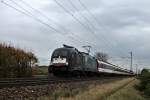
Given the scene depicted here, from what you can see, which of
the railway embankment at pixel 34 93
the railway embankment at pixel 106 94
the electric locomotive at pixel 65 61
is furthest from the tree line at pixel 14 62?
the railway embankment at pixel 34 93

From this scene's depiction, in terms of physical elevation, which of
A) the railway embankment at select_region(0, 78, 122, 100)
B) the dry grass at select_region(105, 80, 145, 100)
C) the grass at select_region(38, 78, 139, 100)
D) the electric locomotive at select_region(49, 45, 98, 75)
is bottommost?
the dry grass at select_region(105, 80, 145, 100)

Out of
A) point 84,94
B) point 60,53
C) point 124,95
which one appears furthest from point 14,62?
point 84,94

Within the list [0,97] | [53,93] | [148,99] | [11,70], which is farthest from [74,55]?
[0,97]

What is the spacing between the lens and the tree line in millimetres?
37388

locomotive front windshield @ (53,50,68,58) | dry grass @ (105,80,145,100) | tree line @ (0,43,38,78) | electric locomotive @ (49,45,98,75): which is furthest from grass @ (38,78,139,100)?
tree line @ (0,43,38,78)

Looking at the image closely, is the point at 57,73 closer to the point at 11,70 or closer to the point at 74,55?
the point at 74,55

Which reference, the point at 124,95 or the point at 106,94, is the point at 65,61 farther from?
the point at 106,94

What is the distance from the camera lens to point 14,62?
39469 mm

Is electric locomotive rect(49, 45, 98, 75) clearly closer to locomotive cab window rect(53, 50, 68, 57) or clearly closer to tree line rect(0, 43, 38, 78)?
locomotive cab window rect(53, 50, 68, 57)

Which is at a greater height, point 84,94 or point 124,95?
point 84,94

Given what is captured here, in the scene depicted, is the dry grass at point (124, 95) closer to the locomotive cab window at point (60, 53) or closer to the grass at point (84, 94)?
the grass at point (84, 94)

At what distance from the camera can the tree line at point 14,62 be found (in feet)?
123

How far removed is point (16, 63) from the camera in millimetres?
39812

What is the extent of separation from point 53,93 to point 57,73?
731 inches
